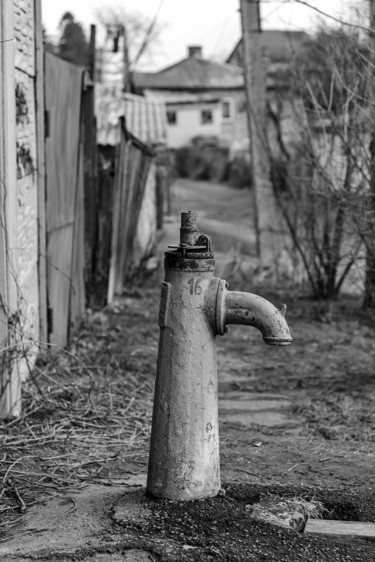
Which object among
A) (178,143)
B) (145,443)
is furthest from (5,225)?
(178,143)

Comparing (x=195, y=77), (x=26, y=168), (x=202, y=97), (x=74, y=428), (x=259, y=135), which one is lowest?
(x=74, y=428)

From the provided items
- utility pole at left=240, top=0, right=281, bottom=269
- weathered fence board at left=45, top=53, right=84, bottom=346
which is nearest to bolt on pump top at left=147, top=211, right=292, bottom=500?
weathered fence board at left=45, top=53, right=84, bottom=346

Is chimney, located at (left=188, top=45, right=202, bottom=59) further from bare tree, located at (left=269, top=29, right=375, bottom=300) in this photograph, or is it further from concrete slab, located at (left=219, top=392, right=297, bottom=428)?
concrete slab, located at (left=219, top=392, right=297, bottom=428)

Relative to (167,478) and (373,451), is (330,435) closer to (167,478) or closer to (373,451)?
(373,451)

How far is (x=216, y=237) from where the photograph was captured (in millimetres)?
25219

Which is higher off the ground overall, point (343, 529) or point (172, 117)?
point (172, 117)

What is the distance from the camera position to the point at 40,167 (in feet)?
20.7

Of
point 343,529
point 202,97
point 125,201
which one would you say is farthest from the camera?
point 202,97

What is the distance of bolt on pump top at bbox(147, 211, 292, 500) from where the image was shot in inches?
144

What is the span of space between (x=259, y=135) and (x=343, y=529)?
30.7 ft

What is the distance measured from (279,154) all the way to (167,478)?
9.60 m

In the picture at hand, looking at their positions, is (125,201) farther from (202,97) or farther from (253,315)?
(202,97)

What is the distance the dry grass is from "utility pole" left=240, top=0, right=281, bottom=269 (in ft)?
19.5

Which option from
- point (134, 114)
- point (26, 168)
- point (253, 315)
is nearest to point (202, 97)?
point (134, 114)
